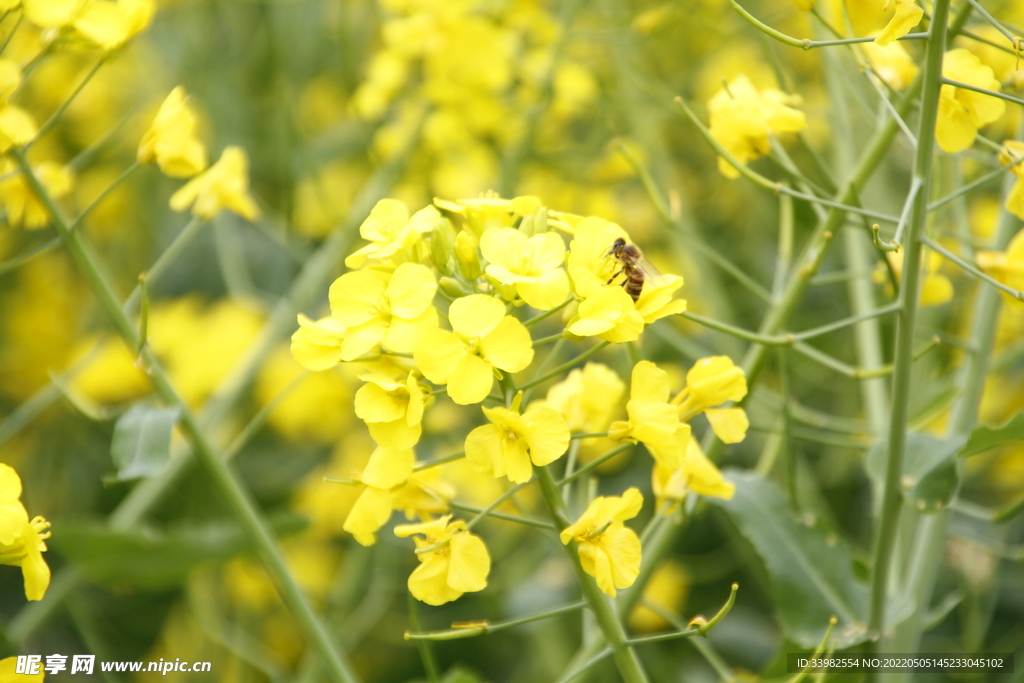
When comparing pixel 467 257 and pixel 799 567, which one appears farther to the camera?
pixel 799 567

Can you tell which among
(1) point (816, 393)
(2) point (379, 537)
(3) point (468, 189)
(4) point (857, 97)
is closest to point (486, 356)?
(4) point (857, 97)

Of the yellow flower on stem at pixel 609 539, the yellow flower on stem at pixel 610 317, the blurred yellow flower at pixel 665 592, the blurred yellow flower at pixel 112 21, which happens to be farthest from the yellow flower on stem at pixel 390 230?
the blurred yellow flower at pixel 665 592

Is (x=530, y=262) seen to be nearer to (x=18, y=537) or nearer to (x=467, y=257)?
→ (x=467, y=257)

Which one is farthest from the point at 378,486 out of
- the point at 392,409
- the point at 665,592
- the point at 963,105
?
the point at 665,592

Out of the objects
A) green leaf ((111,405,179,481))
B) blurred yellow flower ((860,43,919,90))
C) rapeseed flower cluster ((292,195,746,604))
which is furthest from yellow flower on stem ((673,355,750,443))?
green leaf ((111,405,179,481))

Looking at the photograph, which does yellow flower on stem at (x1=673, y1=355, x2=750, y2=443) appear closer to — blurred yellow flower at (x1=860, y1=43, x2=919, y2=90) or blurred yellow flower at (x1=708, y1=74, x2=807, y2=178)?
blurred yellow flower at (x1=708, y1=74, x2=807, y2=178)

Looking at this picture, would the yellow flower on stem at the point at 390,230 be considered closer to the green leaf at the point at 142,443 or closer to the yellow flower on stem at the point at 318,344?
the yellow flower on stem at the point at 318,344
